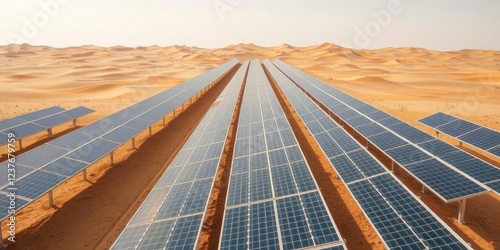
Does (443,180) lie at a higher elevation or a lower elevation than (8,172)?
higher

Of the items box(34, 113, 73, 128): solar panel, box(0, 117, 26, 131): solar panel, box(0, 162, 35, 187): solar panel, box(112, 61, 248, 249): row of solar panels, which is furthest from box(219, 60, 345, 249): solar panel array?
box(0, 117, 26, 131): solar panel

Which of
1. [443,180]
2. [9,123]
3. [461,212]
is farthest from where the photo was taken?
[9,123]

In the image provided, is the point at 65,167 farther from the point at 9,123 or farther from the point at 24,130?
the point at 9,123

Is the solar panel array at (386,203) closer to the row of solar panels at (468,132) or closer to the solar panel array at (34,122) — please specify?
the row of solar panels at (468,132)

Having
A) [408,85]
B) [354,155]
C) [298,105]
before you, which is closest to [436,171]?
[354,155]

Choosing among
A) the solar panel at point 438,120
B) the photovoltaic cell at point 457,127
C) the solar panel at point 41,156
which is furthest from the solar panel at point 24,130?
the photovoltaic cell at point 457,127

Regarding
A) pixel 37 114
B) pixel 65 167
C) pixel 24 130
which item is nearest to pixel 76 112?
pixel 37 114
